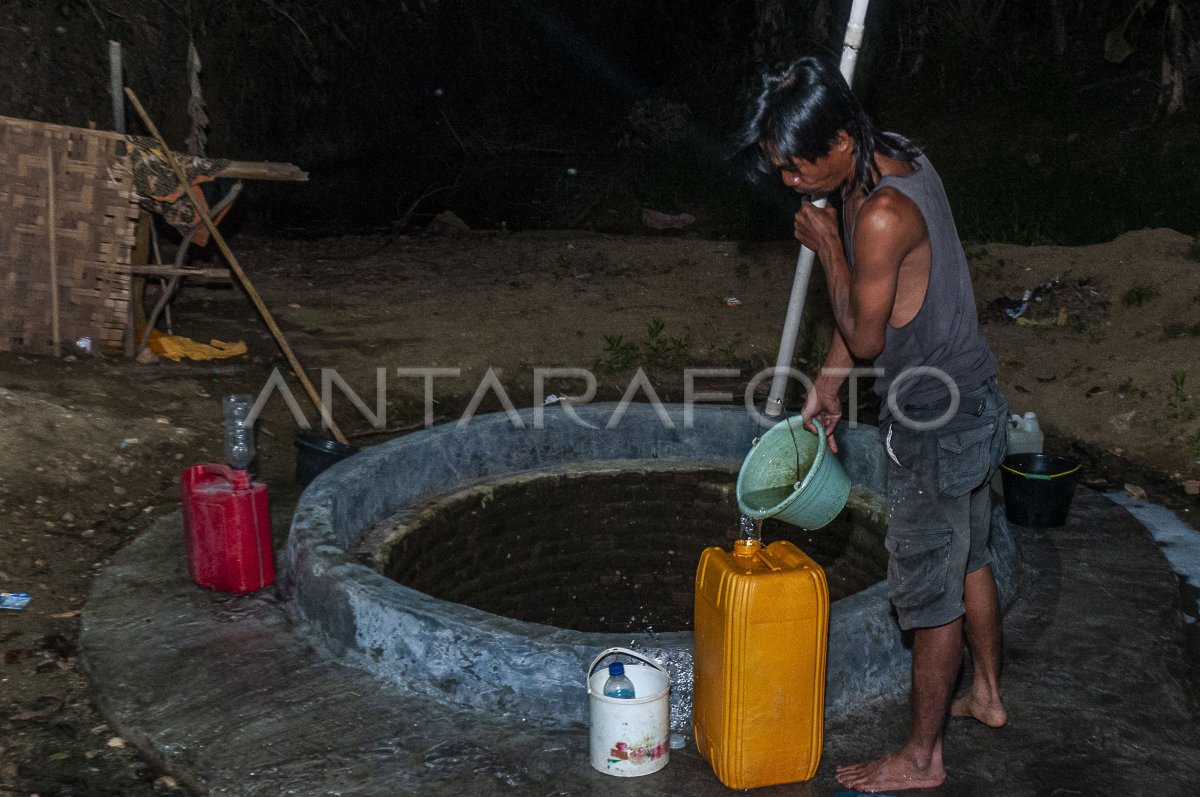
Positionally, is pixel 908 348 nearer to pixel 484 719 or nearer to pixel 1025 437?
pixel 484 719

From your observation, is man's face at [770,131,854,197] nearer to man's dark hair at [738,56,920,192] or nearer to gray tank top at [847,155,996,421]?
man's dark hair at [738,56,920,192]

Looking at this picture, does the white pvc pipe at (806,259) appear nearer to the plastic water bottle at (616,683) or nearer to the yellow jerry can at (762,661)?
the yellow jerry can at (762,661)

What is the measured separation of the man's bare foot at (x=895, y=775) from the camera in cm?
302

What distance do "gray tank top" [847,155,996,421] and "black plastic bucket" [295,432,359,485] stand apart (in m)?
2.92

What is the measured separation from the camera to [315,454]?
5289 mm

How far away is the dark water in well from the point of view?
4812 mm

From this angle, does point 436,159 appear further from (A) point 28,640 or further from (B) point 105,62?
(A) point 28,640

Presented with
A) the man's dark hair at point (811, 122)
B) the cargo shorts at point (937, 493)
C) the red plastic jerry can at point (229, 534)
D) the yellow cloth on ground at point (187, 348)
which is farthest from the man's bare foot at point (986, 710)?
the yellow cloth on ground at point (187, 348)

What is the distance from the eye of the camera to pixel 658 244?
35.0 feet

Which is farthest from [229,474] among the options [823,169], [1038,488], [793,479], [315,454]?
[1038,488]

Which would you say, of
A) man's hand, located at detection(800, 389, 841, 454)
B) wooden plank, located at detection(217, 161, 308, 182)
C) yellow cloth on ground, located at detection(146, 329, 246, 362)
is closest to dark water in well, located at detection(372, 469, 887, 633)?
man's hand, located at detection(800, 389, 841, 454)

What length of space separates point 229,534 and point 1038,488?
3021mm

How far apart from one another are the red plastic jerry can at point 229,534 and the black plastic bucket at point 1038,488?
111 inches

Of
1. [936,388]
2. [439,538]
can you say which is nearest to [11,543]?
[439,538]
